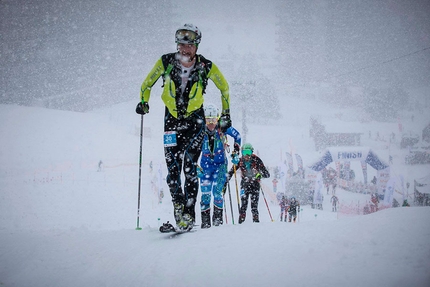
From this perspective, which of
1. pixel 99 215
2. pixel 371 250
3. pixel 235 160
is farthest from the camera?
pixel 99 215

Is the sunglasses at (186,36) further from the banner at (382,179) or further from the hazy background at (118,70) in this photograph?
the hazy background at (118,70)

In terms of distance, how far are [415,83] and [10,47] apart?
438 feet

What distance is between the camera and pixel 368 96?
77.5m

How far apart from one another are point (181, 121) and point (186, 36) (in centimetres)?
102

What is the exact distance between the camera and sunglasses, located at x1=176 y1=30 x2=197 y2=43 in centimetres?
327

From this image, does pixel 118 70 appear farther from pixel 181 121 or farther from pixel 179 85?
pixel 181 121

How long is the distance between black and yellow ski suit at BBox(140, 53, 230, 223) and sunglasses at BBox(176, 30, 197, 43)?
0.22 metres

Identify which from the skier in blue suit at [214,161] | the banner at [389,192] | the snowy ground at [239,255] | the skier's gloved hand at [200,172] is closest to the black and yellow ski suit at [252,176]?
the skier in blue suit at [214,161]

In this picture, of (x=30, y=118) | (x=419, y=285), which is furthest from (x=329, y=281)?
(x=30, y=118)

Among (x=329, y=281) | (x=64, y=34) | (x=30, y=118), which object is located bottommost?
(x=329, y=281)

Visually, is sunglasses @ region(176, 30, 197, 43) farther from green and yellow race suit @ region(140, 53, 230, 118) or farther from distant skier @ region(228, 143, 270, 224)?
distant skier @ region(228, 143, 270, 224)

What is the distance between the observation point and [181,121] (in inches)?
132

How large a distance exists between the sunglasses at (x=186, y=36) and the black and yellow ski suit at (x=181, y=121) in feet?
0.73

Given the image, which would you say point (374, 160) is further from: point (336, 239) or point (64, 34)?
point (64, 34)
